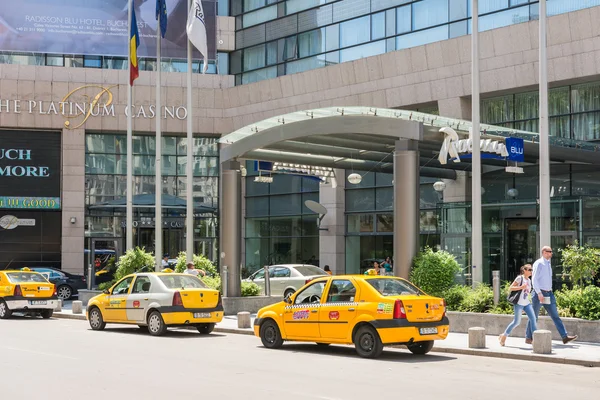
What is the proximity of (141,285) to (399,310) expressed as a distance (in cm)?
804

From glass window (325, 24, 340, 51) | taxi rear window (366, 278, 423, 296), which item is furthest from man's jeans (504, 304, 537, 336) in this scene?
glass window (325, 24, 340, 51)

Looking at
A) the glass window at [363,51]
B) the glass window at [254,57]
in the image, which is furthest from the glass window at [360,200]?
the glass window at [254,57]

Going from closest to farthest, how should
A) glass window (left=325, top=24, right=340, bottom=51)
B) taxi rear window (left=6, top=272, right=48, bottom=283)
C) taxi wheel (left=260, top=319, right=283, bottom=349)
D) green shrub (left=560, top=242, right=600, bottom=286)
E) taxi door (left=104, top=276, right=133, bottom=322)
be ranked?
taxi wheel (left=260, top=319, right=283, bottom=349) < green shrub (left=560, top=242, right=600, bottom=286) < taxi door (left=104, top=276, right=133, bottom=322) < taxi rear window (left=6, top=272, right=48, bottom=283) < glass window (left=325, top=24, right=340, bottom=51)

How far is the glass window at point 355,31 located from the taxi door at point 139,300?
19.1 meters

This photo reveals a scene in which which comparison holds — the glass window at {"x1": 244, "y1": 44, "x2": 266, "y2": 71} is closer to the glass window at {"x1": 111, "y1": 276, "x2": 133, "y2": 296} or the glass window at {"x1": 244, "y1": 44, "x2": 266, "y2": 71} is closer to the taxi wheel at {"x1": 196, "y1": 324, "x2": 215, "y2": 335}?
the glass window at {"x1": 111, "y1": 276, "x2": 133, "y2": 296}

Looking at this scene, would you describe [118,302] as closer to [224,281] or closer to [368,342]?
[224,281]

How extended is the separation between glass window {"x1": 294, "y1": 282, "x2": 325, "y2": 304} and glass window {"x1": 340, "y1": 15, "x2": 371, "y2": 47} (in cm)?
2175

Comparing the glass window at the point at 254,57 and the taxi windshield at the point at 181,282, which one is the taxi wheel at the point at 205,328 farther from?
the glass window at the point at 254,57

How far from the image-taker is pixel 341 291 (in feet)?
54.3

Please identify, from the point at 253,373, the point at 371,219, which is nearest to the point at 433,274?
the point at 253,373

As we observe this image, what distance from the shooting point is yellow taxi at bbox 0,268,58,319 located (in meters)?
26.1

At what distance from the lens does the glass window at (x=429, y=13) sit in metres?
33.9

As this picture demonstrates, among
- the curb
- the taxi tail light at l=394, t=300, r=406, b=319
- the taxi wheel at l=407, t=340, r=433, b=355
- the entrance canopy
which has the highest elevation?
the entrance canopy

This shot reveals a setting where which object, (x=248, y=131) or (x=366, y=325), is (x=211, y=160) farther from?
(x=366, y=325)
